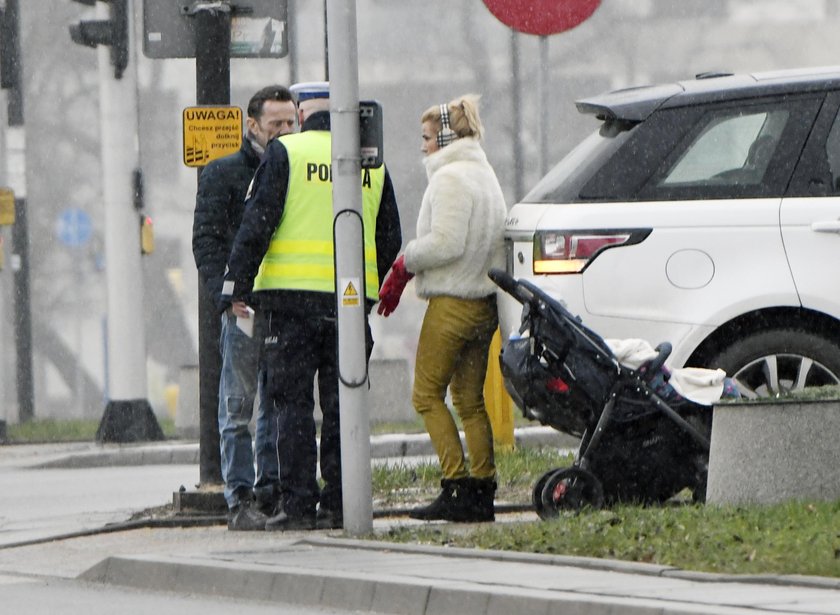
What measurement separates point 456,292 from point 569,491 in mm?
1140

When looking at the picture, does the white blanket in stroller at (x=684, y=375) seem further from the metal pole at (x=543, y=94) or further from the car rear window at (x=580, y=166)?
the metal pole at (x=543, y=94)

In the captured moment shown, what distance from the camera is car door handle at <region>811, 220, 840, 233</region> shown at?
29.9ft

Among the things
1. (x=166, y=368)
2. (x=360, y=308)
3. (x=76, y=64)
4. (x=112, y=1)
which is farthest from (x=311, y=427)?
(x=166, y=368)

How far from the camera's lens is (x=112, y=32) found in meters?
17.9

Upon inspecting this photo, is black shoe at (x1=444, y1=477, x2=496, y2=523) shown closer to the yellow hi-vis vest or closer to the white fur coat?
the white fur coat

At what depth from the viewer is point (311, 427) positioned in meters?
9.35

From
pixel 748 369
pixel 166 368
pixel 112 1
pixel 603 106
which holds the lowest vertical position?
pixel 166 368

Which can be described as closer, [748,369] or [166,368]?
[748,369]

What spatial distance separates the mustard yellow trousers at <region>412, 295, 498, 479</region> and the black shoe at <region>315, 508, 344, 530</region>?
0.52 metres

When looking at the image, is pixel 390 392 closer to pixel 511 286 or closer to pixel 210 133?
pixel 210 133

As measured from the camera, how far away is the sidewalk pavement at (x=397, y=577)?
632cm

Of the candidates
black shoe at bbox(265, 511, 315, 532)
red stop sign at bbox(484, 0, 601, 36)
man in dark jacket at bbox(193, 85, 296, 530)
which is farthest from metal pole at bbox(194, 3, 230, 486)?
red stop sign at bbox(484, 0, 601, 36)

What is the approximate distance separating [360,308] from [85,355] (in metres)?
26.1

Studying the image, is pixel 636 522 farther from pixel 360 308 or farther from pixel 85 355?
pixel 85 355
